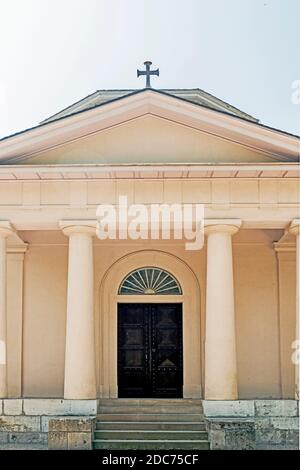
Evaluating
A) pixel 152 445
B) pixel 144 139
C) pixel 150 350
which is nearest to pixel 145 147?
pixel 144 139

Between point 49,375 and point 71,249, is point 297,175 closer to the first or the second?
point 71,249

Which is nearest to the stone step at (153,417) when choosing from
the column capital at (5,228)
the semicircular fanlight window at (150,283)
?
the semicircular fanlight window at (150,283)

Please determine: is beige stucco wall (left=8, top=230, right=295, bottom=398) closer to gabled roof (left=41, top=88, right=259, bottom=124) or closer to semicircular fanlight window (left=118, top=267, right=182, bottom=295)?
semicircular fanlight window (left=118, top=267, right=182, bottom=295)

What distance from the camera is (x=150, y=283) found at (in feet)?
62.1

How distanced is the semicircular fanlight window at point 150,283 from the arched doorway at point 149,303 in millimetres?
42

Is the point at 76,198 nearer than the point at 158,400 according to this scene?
Yes

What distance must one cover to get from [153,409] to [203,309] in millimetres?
3295

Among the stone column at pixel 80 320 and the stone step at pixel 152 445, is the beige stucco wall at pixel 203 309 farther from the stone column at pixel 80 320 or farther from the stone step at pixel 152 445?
the stone step at pixel 152 445

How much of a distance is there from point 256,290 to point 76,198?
5.83 m

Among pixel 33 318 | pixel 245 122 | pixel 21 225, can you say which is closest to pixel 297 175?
pixel 245 122

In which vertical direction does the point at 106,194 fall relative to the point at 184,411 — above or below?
above

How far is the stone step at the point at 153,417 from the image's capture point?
52.1ft

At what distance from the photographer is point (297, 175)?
1555cm

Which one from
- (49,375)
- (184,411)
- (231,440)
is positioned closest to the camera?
(231,440)
